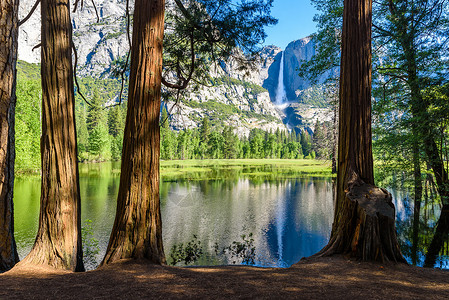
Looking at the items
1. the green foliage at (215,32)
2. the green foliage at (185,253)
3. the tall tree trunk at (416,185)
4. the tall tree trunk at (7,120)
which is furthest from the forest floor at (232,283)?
the tall tree trunk at (416,185)

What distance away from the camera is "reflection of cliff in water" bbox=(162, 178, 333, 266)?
9273mm

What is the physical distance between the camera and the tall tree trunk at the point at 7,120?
3191 millimetres

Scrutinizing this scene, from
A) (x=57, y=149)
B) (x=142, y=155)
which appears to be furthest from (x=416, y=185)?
(x=57, y=149)

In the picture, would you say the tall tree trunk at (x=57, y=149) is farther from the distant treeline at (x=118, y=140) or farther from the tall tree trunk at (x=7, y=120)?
the distant treeline at (x=118, y=140)

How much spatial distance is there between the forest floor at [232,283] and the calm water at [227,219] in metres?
5.14

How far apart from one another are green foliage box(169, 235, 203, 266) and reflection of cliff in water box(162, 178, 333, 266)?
40 cm

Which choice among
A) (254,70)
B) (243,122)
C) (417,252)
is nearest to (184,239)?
(254,70)

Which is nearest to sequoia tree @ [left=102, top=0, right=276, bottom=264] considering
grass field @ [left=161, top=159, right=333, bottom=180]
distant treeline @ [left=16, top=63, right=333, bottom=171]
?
distant treeline @ [left=16, top=63, right=333, bottom=171]

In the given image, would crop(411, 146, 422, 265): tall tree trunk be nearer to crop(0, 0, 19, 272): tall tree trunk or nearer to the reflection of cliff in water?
the reflection of cliff in water

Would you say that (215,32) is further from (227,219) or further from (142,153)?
(227,219)

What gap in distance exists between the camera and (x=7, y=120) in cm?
328

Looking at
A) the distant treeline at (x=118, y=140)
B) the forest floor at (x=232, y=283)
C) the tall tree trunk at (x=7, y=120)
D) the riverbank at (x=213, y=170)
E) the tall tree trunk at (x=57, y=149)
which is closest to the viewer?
the forest floor at (x=232, y=283)

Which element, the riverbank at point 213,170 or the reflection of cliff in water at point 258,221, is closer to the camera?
the reflection of cliff in water at point 258,221

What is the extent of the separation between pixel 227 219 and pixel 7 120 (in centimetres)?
1021
